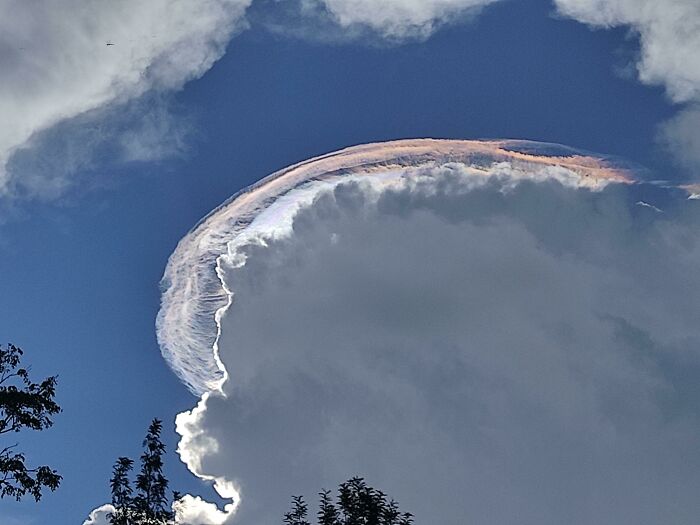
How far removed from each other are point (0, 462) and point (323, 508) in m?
14.3

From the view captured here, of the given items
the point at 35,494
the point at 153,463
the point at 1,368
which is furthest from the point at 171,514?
the point at 1,368

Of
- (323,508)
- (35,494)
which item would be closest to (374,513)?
(323,508)

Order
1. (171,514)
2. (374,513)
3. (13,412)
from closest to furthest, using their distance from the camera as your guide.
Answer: (374,513), (13,412), (171,514)

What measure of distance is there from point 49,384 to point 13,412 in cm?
214

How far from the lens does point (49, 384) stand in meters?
50.7

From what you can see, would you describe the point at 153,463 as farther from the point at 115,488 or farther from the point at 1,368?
the point at 1,368

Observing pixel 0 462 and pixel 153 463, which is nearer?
pixel 0 462

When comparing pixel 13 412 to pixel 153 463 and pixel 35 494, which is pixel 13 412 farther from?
pixel 153 463

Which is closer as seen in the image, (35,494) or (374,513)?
(374,513)

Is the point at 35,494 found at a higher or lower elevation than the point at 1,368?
lower

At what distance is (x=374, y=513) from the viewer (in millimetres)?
46188

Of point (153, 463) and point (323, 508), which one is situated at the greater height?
point (153, 463)

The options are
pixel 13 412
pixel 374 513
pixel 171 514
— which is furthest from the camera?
pixel 171 514

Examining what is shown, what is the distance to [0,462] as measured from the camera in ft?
158
